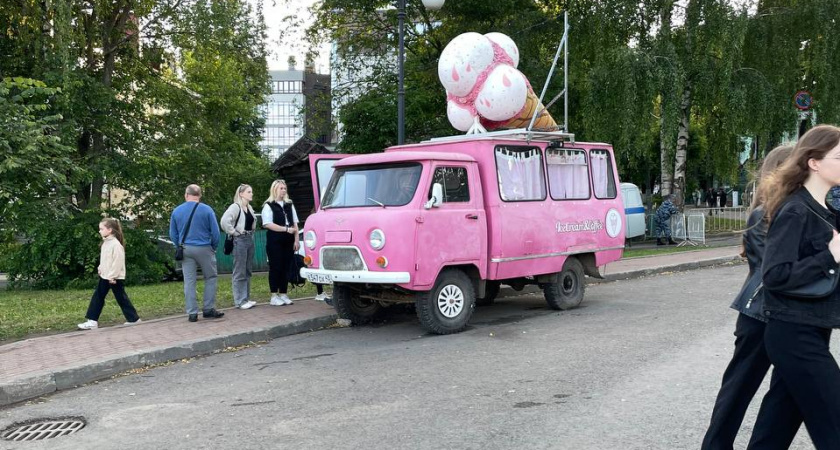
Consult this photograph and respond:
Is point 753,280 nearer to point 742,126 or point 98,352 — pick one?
point 98,352

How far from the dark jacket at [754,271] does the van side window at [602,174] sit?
7168mm

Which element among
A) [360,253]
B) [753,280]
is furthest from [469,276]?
[753,280]

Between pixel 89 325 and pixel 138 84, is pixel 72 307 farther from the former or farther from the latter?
pixel 138 84

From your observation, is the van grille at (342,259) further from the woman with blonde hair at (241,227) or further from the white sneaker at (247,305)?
the white sneaker at (247,305)

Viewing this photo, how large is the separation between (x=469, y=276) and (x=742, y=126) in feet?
51.0

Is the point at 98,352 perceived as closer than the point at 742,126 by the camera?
Yes

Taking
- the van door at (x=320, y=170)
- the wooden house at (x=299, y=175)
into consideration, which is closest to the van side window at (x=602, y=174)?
the van door at (x=320, y=170)

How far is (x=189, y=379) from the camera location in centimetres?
691

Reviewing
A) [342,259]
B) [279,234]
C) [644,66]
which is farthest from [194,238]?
[644,66]

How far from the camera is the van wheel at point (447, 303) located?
8.59 metres

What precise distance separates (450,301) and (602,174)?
3.83 m

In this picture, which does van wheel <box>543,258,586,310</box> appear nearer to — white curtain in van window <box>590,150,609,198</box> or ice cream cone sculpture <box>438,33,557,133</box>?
white curtain in van window <box>590,150,609,198</box>

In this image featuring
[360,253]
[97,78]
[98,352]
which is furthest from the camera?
[97,78]

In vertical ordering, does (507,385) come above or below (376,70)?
below
